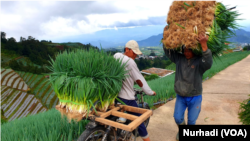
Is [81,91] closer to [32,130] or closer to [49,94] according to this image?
[32,130]

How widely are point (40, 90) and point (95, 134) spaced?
206 ft

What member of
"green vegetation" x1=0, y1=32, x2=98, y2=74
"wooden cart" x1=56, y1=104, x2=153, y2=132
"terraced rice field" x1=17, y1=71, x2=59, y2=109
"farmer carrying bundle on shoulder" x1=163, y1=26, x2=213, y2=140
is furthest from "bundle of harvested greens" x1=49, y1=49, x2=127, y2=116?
"green vegetation" x1=0, y1=32, x2=98, y2=74

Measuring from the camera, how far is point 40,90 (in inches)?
2256

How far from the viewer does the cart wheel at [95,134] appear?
1.79 metres

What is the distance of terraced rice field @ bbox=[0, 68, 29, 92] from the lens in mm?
54000

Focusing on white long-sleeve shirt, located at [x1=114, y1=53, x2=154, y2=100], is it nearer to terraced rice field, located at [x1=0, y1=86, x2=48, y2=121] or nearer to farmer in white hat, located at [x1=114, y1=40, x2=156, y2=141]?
farmer in white hat, located at [x1=114, y1=40, x2=156, y2=141]

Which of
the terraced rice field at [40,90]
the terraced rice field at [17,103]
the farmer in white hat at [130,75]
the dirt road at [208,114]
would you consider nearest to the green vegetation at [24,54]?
the terraced rice field at [40,90]

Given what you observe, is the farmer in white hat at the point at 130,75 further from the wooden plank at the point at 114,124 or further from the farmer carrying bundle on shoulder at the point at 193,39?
the wooden plank at the point at 114,124

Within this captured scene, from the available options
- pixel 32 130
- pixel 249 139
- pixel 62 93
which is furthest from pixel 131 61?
pixel 249 139

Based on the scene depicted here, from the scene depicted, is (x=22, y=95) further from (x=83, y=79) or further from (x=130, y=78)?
(x=83, y=79)

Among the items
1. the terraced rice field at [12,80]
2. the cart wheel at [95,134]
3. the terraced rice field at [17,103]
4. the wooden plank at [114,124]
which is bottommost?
the terraced rice field at [17,103]

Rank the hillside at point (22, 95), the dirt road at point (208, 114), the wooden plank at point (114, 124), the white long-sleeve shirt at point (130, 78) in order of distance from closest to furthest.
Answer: the wooden plank at point (114, 124), the white long-sleeve shirt at point (130, 78), the dirt road at point (208, 114), the hillside at point (22, 95)

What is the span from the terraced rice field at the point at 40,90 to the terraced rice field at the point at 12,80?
1.76 metres

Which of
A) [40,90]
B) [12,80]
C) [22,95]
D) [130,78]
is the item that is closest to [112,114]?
[130,78]
